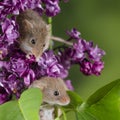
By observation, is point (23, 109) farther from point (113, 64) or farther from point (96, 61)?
point (113, 64)

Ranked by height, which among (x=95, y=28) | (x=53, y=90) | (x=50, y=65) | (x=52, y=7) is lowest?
(x=95, y=28)

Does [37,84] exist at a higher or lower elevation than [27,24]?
lower

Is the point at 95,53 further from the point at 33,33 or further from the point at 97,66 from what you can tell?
the point at 33,33

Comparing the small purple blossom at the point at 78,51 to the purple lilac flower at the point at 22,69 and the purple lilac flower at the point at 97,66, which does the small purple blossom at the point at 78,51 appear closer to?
the purple lilac flower at the point at 97,66

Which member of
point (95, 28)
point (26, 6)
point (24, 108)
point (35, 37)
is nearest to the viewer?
point (24, 108)

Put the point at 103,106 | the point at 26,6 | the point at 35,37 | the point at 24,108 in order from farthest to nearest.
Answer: the point at 35,37 < the point at 26,6 < the point at 103,106 < the point at 24,108

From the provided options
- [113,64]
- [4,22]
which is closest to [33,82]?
[4,22]

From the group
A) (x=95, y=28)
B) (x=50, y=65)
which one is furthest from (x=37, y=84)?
(x=95, y=28)
